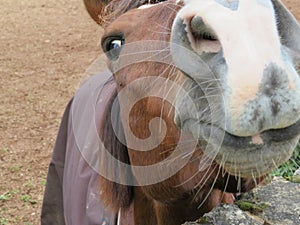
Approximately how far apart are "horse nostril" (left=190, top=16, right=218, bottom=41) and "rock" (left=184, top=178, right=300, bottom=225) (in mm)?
524

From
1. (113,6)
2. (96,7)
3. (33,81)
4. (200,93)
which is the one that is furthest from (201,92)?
(33,81)

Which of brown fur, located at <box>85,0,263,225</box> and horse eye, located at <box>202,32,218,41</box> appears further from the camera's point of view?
brown fur, located at <box>85,0,263,225</box>

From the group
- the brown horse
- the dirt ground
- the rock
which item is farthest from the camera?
the dirt ground

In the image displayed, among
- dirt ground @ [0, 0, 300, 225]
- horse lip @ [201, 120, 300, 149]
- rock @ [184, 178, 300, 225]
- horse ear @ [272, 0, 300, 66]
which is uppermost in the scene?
horse ear @ [272, 0, 300, 66]

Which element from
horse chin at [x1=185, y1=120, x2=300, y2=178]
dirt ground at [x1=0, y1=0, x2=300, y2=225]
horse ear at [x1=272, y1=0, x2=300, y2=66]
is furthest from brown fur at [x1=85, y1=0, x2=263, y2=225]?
dirt ground at [x1=0, y1=0, x2=300, y2=225]

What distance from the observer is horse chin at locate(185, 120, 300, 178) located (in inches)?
45.9

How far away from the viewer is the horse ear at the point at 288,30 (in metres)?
1.18

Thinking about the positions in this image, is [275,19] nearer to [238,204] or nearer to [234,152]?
[234,152]

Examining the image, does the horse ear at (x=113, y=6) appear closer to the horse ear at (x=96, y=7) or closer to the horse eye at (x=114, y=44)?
the horse ear at (x=96, y=7)

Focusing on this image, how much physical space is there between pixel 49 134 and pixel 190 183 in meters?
3.76

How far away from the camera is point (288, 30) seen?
121 centimetres

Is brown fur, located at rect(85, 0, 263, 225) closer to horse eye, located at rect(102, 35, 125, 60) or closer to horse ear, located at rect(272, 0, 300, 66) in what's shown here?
horse eye, located at rect(102, 35, 125, 60)

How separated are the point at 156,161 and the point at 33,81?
4.82 meters

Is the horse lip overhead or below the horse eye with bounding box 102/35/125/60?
overhead
